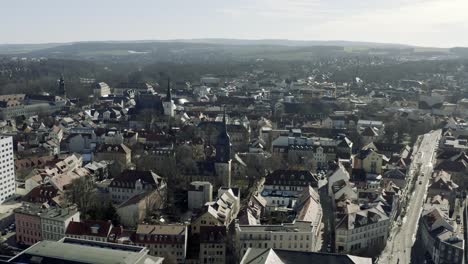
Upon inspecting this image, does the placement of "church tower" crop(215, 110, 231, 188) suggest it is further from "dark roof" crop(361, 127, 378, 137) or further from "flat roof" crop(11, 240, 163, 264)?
"dark roof" crop(361, 127, 378, 137)

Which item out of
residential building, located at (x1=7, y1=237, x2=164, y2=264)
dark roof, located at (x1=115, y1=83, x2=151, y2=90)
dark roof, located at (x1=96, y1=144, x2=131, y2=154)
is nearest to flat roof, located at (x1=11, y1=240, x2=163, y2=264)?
residential building, located at (x1=7, y1=237, x2=164, y2=264)

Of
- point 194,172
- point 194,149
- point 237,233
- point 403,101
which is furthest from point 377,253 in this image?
point 403,101

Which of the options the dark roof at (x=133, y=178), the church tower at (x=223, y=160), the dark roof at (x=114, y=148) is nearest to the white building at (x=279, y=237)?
the dark roof at (x=133, y=178)

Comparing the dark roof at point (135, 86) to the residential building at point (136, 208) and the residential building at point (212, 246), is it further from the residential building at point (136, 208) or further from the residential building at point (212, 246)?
the residential building at point (212, 246)

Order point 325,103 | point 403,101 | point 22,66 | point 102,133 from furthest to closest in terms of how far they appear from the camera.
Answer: point 22,66, point 403,101, point 325,103, point 102,133

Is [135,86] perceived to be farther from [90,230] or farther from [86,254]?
[86,254]

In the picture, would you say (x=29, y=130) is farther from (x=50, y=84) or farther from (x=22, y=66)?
(x=22, y=66)
